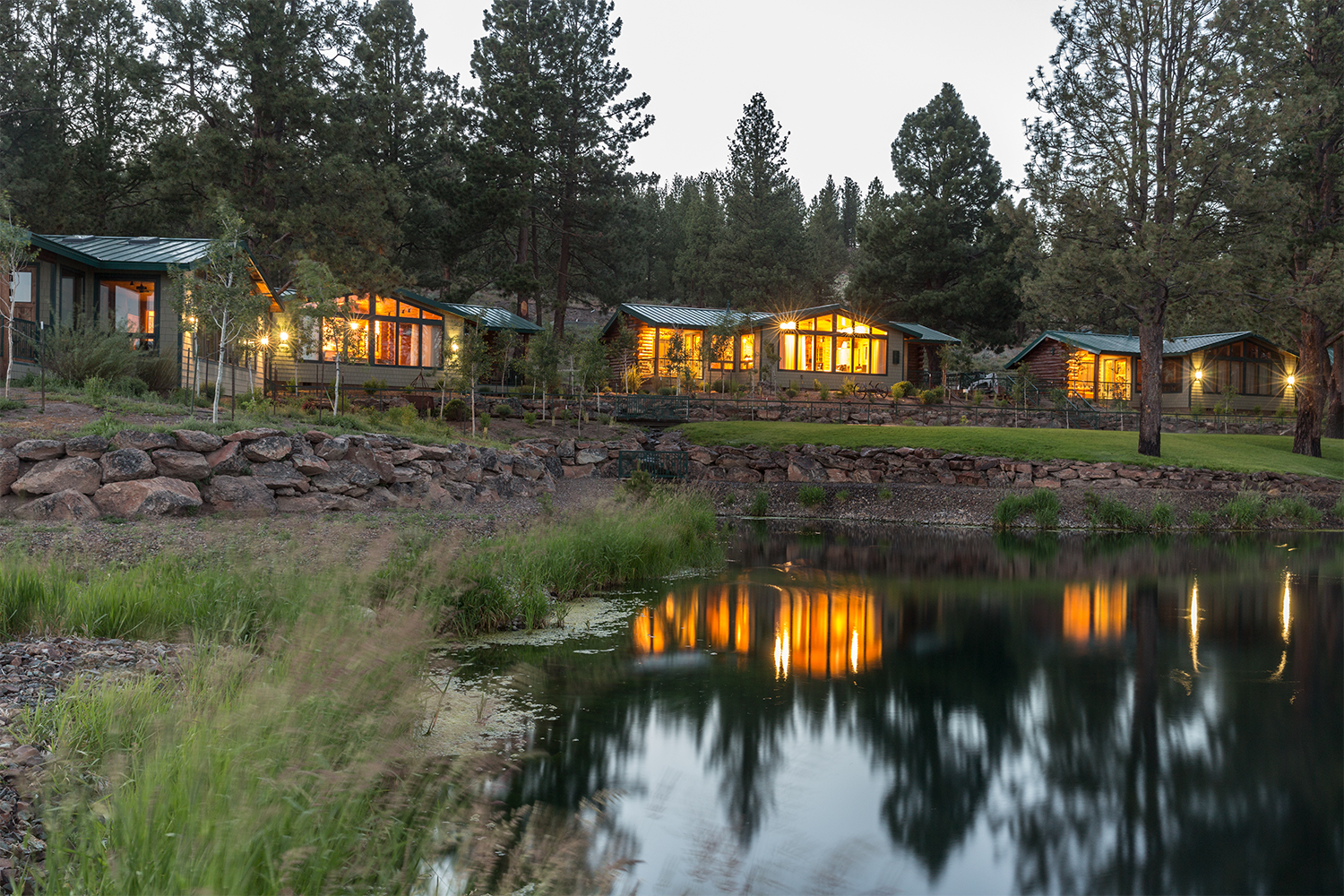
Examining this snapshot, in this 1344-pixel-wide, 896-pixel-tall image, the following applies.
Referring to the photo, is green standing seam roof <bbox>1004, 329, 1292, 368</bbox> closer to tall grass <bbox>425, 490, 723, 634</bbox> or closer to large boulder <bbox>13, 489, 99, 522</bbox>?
tall grass <bbox>425, 490, 723, 634</bbox>

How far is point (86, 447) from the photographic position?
11641 mm

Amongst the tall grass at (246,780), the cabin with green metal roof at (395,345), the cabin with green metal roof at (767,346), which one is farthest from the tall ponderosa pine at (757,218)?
the tall grass at (246,780)

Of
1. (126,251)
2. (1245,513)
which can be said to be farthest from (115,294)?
(1245,513)

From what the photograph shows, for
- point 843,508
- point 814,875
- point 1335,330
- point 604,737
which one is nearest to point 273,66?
point 843,508

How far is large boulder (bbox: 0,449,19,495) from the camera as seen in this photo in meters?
11.1

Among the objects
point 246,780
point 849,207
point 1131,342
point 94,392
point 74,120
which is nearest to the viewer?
point 246,780

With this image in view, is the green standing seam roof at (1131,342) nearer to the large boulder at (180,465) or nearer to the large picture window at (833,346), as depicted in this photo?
the large picture window at (833,346)

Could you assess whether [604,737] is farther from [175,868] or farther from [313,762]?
[175,868]

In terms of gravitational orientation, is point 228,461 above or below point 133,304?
below

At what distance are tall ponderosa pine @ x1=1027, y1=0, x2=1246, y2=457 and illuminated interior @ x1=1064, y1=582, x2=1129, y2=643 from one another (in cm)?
1211

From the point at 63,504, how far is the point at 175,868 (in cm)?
1011

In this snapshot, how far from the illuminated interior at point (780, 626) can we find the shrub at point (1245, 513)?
1369 centimetres

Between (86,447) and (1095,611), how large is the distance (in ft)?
43.7

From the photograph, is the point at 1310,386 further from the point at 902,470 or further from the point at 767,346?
the point at 767,346
